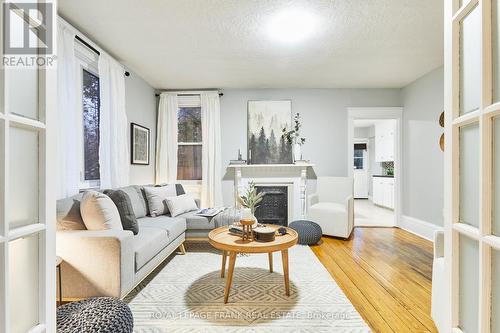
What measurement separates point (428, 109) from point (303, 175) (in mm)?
2268

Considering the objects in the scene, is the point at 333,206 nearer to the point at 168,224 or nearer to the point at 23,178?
the point at 168,224

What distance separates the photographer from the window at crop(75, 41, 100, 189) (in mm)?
2919

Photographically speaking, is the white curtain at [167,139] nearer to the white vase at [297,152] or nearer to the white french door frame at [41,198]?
the white vase at [297,152]

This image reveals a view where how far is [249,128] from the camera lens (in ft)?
16.3

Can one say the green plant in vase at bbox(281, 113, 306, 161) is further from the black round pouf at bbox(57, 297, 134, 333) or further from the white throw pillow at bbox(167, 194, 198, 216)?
the black round pouf at bbox(57, 297, 134, 333)

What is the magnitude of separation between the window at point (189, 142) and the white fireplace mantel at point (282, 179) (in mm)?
838

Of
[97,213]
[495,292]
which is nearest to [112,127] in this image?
[97,213]

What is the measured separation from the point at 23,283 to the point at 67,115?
7.88 ft

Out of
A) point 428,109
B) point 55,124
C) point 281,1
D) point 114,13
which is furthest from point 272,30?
point 428,109

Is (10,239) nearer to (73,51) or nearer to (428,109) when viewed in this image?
(73,51)

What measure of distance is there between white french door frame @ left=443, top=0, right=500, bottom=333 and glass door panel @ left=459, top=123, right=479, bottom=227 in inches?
0.5

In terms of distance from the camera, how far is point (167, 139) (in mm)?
4922

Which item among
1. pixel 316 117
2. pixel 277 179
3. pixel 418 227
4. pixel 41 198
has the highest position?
pixel 316 117

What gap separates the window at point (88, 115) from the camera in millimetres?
2919
